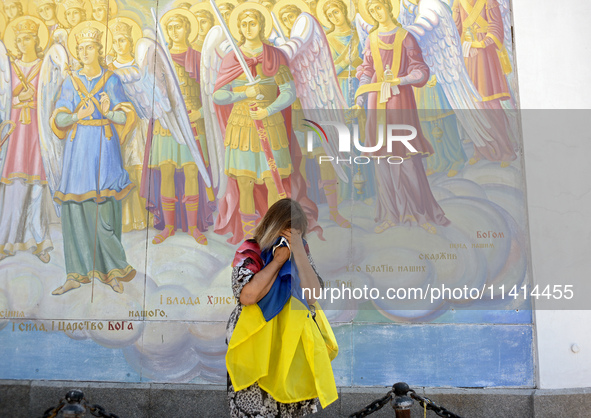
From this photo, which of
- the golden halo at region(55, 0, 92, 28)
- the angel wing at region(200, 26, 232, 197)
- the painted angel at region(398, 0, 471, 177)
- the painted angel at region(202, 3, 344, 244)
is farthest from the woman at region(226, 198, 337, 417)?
the golden halo at region(55, 0, 92, 28)

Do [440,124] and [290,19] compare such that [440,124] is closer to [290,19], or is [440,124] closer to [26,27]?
[290,19]

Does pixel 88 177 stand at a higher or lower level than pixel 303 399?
higher

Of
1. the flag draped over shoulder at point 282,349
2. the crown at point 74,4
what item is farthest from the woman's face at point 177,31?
the flag draped over shoulder at point 282,349

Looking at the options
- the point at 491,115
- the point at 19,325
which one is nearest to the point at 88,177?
the point at 19,325

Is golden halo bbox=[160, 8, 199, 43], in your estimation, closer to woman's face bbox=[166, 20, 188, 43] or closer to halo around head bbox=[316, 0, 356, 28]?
woman's face bbox=[166, 20, 188, 43]

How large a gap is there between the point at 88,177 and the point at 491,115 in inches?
159

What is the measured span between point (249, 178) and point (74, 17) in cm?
256

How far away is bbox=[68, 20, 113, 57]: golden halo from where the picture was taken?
19.3ft

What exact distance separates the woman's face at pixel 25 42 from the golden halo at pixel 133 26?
87 centimetres

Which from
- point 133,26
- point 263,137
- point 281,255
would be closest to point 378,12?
point 263,137

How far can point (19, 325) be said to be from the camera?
5.58 m

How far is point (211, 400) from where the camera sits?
5145 millimetres

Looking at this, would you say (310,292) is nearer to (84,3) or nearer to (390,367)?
(390,367)

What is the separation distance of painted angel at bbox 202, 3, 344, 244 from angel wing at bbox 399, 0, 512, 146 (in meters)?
0.93
